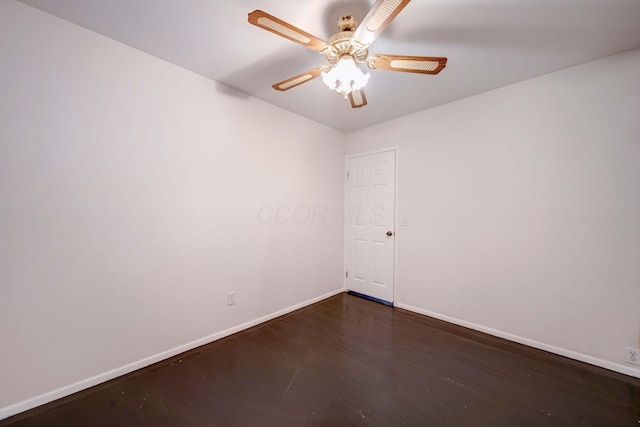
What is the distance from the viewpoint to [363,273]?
11.2 ft

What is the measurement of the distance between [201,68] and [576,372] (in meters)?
3.80

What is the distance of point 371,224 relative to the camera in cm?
333

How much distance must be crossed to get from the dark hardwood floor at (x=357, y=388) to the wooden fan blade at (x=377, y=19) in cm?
212

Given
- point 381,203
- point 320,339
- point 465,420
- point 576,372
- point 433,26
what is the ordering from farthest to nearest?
point 381,203 < point 320,339 < point 576,372 < point 433,26 < point 465,420

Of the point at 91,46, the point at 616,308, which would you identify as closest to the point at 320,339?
the point at 616,308

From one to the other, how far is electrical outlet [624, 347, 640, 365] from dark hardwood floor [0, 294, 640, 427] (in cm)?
14

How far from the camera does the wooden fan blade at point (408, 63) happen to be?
1.38 meters

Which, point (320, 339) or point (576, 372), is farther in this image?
point (320, 339)

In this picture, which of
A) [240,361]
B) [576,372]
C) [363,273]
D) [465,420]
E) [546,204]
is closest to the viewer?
[465,420]

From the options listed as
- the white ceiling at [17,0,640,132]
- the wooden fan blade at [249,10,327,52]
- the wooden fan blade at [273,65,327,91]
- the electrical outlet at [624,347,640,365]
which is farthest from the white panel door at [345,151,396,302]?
the wooden fan blade at [249,10,327,52]

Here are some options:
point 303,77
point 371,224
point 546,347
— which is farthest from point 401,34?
point 546,347

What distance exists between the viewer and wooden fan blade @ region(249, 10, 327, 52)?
3.59 ft

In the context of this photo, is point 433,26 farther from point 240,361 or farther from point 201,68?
point 240,361

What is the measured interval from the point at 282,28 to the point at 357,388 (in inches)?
86.7
